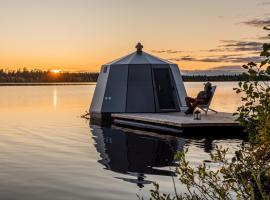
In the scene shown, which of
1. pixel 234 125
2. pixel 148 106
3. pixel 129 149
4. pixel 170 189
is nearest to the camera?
pixel 170 189

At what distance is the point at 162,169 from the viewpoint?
37.3 feet

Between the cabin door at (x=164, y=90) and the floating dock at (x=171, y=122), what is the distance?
1.84 metres

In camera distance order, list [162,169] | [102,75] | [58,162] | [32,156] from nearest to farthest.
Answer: [162,169]
[58,162]
[32,156]
[102,75]

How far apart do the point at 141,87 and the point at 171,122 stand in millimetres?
5111

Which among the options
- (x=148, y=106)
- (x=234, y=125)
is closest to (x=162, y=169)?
(x=234, y=125)

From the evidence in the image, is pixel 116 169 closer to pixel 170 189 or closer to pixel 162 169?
pixel 162 169

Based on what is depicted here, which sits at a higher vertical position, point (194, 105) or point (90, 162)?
point (194, 105)

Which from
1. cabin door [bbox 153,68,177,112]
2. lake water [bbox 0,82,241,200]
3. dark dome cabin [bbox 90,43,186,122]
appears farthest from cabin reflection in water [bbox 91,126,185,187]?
cabin door [bbox 153,68,177,112]

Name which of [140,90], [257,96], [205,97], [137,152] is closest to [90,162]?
[137,152]

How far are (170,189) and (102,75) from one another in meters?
15.5

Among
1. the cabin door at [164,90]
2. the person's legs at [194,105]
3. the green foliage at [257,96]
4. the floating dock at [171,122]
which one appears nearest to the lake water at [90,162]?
the floating dock at [171,122]

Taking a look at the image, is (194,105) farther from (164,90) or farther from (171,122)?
(164,90)

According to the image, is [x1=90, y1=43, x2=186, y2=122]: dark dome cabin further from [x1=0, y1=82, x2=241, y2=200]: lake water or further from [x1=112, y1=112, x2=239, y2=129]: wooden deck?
[x1=0, y1=82, x2=241, y2=200]: lake water

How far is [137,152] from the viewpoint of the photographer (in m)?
14.1
